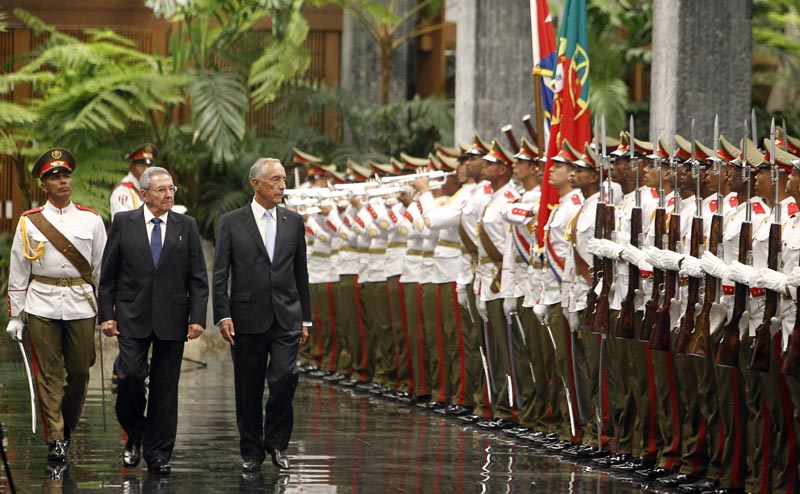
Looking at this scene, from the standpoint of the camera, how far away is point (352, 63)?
24266 millimetres

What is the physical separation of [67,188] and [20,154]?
455 inches

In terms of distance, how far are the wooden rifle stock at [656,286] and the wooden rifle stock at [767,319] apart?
1.23m

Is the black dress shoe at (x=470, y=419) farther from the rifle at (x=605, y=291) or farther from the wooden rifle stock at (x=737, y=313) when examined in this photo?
the wooden rifle stock at (x=737, y=313)

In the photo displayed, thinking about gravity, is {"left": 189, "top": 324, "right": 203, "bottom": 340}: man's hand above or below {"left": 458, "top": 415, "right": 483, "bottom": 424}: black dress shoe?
above

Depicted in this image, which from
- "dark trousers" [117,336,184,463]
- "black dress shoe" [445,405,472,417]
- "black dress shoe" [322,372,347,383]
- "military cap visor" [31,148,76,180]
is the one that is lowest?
"black dress shoe" [322,372,347,383]

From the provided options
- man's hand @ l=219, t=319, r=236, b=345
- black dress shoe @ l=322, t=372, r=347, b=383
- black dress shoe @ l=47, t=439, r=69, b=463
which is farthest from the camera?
black dress shoe @ l=322, t=372, r=347, b=383

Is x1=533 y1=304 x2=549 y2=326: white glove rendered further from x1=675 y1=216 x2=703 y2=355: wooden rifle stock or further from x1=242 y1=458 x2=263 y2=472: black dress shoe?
x1=242 y1=458 x2=263 y2=472: black dress shoe

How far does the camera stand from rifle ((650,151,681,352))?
984 cm

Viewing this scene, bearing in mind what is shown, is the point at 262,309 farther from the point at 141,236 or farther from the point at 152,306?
the point at 141,236

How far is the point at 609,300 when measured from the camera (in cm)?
1066

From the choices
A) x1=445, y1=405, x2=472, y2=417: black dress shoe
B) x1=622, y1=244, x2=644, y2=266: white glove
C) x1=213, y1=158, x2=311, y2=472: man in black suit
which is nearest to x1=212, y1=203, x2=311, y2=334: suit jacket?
x1=213, y1=158, x2=311, y2=472: man in black suit

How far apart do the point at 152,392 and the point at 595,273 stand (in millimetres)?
2938

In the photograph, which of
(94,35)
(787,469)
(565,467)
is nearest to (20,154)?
(94,35)

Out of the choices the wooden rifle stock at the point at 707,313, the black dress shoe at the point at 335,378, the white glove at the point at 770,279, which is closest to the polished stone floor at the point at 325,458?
the wooden rifle stock at the point at 707,313
